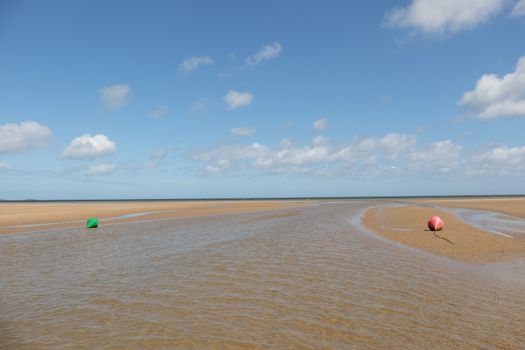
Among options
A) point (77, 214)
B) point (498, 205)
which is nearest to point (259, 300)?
point (77, 214)

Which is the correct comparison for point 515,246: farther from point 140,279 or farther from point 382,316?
point 140,279

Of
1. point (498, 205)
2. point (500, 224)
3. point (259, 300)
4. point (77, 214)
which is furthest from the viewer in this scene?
point (498, 205)

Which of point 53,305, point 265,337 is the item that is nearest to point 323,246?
point 265,337

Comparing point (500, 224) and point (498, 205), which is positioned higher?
point (498, 205)

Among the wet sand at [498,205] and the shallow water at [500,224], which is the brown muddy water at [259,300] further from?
the wet sand at [498,205]

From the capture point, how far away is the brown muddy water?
266 inches

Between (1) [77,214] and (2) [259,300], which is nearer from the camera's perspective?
(2) [259,300]

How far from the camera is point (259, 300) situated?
9133 millimetres

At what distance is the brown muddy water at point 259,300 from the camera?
676cm

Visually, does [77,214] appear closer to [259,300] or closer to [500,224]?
[259,300]

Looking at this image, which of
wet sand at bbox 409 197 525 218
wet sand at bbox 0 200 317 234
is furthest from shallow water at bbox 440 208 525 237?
wet sand at bbox 0 200 317 234

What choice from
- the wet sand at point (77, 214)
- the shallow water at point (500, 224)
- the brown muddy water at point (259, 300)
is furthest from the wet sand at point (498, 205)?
the wet sand at point (77, 214)

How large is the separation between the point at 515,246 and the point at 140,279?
18.1m

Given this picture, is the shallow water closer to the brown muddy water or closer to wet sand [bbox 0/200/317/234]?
the brown muddy water
